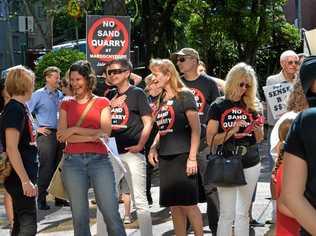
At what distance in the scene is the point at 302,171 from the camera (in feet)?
9.66

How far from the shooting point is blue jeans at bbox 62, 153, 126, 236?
19.5ft

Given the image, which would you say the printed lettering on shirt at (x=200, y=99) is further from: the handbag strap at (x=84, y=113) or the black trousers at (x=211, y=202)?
the handbag strap at (x=84, y=113)

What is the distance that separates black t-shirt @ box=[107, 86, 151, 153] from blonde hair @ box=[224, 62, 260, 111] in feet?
2.81

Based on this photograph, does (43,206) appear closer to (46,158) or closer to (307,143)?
(46,158)

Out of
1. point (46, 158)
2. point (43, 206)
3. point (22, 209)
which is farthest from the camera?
point (46, 158)

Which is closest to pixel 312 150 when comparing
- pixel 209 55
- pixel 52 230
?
pixel 52 230

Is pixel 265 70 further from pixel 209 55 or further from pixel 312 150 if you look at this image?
pixel 312 150

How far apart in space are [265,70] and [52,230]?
24.8 meters

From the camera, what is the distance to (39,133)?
9555 millimetres

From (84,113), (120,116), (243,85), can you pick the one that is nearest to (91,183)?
(84,113)

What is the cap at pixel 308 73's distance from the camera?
3.05m

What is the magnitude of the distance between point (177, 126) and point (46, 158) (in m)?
3.69

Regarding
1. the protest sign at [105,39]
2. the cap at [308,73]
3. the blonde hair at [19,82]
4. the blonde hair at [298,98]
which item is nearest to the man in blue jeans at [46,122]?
→ the protest sign at [105,39]

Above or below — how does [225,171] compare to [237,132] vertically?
below
